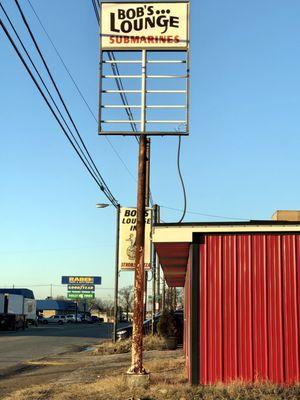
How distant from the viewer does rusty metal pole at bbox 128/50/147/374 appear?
1113 centimetres

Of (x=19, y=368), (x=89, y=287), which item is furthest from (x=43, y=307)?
(x=19, y=368)

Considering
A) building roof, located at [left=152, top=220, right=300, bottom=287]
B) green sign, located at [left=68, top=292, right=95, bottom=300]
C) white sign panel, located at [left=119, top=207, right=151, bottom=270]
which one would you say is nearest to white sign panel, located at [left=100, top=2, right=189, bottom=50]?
building roof, located at [left=152, top=220, right=300, bottom=287]

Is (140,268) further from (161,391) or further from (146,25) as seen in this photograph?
(146,25)

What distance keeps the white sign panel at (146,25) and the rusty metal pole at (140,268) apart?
1.18 feet

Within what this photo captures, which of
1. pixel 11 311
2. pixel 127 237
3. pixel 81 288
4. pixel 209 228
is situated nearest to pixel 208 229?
pixel 209 228

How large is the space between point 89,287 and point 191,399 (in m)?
83.7

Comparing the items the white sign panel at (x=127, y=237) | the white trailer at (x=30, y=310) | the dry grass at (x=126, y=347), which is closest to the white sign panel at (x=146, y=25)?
the white sign panel at (x=127, y=237)

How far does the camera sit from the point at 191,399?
363 inches

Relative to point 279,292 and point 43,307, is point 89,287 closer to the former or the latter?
point 43,307

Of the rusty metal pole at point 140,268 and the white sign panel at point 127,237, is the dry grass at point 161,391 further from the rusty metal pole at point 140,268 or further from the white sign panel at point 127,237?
the white sign panel at point 127,237

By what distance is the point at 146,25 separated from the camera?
39.5 ft

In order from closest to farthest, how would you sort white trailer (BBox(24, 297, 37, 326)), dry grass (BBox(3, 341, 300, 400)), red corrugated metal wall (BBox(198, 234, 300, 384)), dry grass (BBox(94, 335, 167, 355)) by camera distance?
1. dry grass (BBox(3, 341, 300, 400))
2. red corrugated metal wall (BBox(198, 234, 300, 384))
3. dry grass (BBox(94, 335, 167, 355))
4. white trailer (BBox(24, 297, 37, 326))

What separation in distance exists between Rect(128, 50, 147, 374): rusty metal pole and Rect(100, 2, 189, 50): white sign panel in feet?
1.18

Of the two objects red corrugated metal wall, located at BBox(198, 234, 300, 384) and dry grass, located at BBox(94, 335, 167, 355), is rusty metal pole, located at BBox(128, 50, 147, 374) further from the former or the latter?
dry grass, located at BBox(94, 335, 167, 355)
